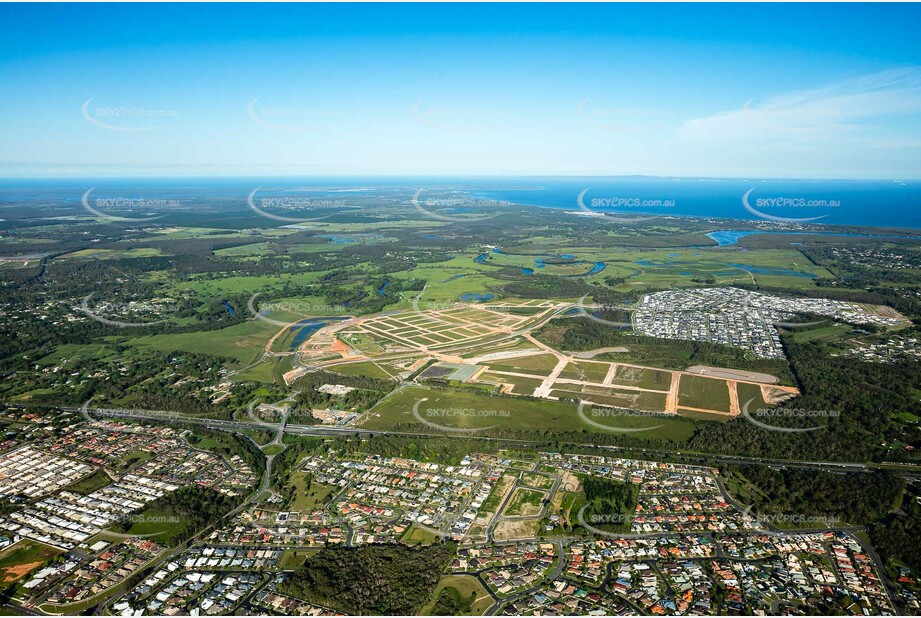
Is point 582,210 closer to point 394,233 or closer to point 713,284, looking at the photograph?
point 394,233

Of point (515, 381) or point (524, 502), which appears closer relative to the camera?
point (524, 502)

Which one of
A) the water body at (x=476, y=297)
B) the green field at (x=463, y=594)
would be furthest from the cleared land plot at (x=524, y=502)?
the water body at (x=476, y=297)

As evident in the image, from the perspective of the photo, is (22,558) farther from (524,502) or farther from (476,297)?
(476,297)

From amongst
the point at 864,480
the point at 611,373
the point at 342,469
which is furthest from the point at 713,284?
the point at 342,469

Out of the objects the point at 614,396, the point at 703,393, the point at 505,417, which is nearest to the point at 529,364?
the point at 614,396

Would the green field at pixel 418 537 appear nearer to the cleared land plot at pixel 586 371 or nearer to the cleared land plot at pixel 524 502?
the cleared land plot at pixel 524 502

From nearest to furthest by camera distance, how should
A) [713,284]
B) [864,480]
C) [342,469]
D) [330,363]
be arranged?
[864,480] < [342,469] < [330,363] < [713,284]
